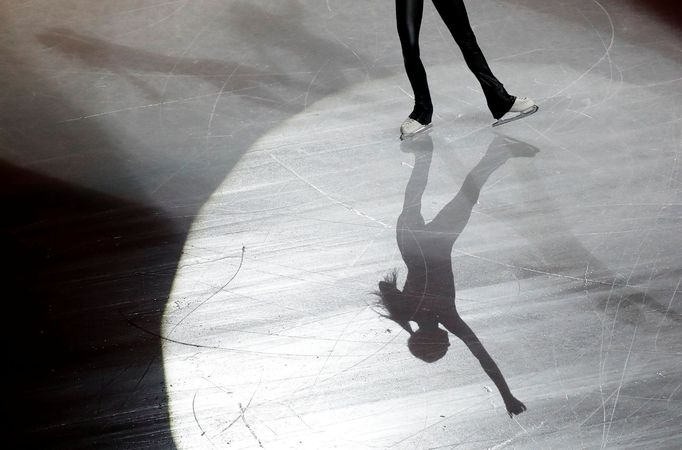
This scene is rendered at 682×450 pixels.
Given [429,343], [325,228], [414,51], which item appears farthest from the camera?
[414,51]

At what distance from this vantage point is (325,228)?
3473 millimetres

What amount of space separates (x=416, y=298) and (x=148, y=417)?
99cm

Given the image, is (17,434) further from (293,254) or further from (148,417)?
(293,254)

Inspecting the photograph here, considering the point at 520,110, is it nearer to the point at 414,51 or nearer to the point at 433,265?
the point at 414,51

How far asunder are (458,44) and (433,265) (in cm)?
124

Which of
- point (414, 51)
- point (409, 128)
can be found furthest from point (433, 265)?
point (414, 51)

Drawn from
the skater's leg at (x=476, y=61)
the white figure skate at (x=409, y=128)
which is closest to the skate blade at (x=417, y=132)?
the white figure skate at (x=409, y=128)

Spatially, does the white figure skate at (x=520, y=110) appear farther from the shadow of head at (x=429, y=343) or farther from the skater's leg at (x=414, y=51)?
the shadow of head at (x=429, y=343)

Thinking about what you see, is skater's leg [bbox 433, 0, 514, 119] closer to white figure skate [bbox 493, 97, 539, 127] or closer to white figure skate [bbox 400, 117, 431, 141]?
white figure skate [bbox 493, 97, 539, 127]

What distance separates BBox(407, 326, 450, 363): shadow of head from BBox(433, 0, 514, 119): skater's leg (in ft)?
4.75

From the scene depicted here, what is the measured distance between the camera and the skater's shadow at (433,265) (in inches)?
112

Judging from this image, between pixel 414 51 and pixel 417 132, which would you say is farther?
pixel 417 132

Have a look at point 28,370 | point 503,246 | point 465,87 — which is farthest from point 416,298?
point 465,87

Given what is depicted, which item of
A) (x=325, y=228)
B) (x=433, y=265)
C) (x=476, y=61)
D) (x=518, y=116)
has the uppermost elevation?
(x=476, y=61)
